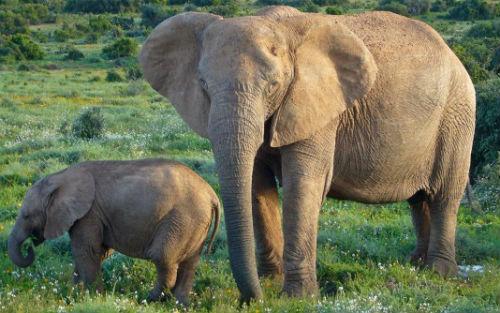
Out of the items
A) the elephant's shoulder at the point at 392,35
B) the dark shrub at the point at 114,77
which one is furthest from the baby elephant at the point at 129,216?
the dark shrub at the point at 114,77

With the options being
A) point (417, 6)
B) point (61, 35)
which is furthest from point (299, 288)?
point (417, 6)

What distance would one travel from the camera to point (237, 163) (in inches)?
241

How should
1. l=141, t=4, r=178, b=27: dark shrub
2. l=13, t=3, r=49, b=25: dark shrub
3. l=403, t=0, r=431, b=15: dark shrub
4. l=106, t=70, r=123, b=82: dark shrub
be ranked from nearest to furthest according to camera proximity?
l=106, t=70, r=123, b=82: dark shrub
l=403, t=0, r=431, b=15: dark shrub
l=141, t=4, r=178, b=27: dark shrub
l=13, t=3, r=49, b=25: dark shrub

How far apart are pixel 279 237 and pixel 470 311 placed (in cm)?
199

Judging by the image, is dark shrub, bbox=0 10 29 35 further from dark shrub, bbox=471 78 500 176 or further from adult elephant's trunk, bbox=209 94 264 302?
adult elephant's trunk, bbox=209 94 264 302

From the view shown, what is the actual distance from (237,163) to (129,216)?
1529mm

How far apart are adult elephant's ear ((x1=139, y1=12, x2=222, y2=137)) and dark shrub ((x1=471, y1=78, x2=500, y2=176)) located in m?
7.30

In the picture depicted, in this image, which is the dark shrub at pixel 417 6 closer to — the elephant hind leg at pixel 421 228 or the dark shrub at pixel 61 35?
the dark shrub at pixel 61 35

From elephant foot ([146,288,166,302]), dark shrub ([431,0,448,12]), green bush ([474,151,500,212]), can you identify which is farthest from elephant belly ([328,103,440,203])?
dark shrub ([431,0,448,12])

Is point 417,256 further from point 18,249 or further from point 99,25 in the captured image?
point 99,25

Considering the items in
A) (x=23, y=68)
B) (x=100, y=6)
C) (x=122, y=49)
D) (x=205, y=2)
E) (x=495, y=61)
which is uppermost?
(x=495, y=61)

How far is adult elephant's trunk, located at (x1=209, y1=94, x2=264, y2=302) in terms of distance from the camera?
6.09 meters

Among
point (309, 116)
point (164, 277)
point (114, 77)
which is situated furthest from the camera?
point (114, 77)

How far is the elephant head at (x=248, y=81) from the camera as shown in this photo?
614 centimetres
